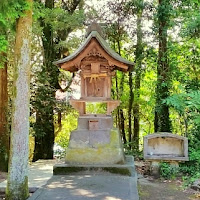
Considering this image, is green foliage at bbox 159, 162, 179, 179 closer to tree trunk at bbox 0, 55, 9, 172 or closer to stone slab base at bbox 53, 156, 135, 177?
stone slab base at bbox 53, 156, 135, 177

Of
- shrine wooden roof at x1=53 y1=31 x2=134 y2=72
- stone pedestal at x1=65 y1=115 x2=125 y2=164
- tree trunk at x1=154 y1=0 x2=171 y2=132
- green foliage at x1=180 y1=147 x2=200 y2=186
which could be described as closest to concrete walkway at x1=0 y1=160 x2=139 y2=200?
stone pedestal at x1=65 y1=115 x2=125 y2=164

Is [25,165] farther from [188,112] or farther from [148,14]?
[148,14]

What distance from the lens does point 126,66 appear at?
7.25m

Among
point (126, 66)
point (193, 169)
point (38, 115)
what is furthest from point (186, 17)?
point (38, 115)

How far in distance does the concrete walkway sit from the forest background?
9.32 feet

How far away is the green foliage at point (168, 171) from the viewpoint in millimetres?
7443

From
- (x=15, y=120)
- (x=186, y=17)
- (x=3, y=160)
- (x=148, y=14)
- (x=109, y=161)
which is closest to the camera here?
(x=15, y=120)

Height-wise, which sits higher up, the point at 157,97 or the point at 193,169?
the point at 157,97

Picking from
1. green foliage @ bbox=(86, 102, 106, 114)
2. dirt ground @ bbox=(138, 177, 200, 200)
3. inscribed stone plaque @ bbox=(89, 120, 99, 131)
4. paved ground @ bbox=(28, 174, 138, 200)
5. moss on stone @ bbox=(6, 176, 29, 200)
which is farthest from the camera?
green foliage @ bbox=(86, 102, 106, 114)

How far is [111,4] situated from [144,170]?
6.80 m

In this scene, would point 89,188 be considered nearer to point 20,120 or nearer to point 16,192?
point 16,192

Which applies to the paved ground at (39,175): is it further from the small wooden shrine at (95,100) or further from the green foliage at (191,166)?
the green foliage at (191,166)

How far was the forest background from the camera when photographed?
9.35m

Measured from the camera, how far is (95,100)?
23.7ft
